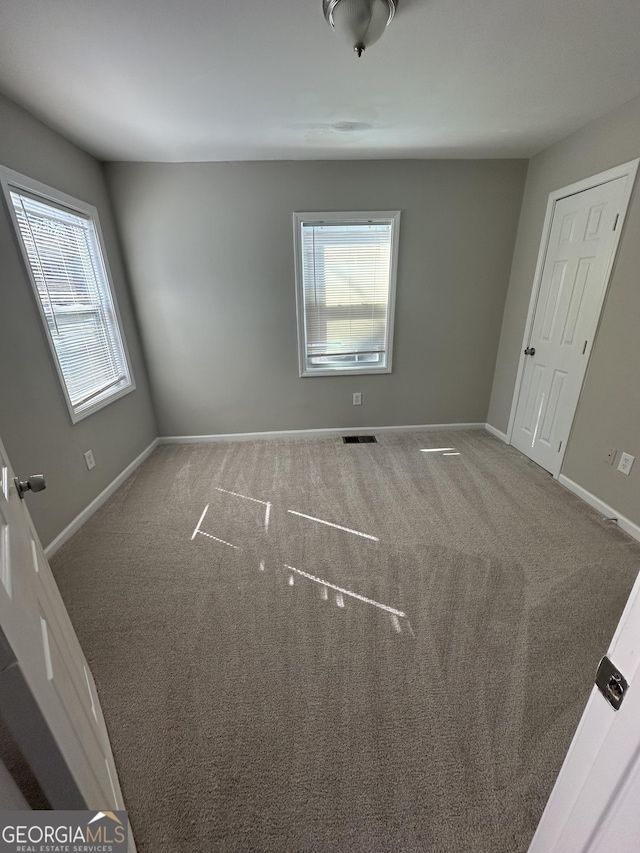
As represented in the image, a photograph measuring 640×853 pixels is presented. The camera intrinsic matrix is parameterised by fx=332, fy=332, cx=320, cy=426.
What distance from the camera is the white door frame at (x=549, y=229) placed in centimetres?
204

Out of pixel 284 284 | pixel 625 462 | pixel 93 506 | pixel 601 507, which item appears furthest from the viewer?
pixel 284 284

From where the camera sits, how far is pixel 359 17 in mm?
1257

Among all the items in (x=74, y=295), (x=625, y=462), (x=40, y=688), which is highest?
(x=74, y=295)

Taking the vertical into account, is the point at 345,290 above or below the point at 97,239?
below

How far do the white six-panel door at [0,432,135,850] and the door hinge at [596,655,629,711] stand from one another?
0.85m

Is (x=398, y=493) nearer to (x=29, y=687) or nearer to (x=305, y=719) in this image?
(x=305, y=719)

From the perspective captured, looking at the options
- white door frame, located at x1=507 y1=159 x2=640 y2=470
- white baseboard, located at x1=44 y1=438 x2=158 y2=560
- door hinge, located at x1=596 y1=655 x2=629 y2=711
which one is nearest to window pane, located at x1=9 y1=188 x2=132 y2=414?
white baseboard, located at x1=44 y1=438 x2=158 y2=560

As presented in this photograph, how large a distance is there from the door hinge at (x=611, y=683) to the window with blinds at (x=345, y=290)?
306 cm

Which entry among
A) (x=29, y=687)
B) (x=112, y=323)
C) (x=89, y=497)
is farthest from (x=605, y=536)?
(x=112, y=323)

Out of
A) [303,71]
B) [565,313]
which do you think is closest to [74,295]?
[303,71]

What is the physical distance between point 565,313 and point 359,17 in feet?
7.48

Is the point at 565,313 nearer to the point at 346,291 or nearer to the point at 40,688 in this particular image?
the point at 346,291

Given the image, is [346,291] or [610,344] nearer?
[610,344]

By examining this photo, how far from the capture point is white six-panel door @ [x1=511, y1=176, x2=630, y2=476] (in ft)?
7.30
